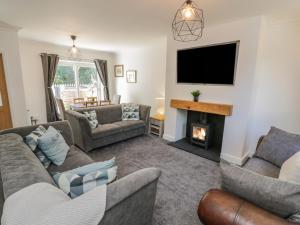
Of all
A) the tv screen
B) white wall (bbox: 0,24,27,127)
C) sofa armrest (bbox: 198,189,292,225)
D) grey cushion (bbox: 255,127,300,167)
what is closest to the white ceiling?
white wall (bbox: 0,24,27,127)

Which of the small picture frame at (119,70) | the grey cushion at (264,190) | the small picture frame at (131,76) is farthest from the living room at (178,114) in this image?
the small picture frame at (119,70)

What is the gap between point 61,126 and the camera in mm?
2449

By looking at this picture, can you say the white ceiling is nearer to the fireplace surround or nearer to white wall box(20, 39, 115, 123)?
white wall box(20, 39, 115, 123)

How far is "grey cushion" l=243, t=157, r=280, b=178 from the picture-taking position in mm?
1824

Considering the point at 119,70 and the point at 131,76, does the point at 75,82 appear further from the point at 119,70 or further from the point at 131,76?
the point at 131,76

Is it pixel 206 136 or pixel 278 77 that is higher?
pixel 278 77

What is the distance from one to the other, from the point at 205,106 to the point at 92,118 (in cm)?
237

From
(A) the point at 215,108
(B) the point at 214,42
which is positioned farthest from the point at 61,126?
(B) the point at 214,42

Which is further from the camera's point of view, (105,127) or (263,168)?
(105,127)

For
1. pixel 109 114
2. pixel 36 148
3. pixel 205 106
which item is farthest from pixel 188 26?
pixel 36 148

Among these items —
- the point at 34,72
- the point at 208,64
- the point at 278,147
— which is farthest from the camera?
the point at 34,72

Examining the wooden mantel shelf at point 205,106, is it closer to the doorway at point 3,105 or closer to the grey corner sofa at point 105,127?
the grey corner sofa at point 105,127

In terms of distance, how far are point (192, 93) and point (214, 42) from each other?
1.02 m

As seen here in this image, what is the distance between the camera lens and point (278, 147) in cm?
199
